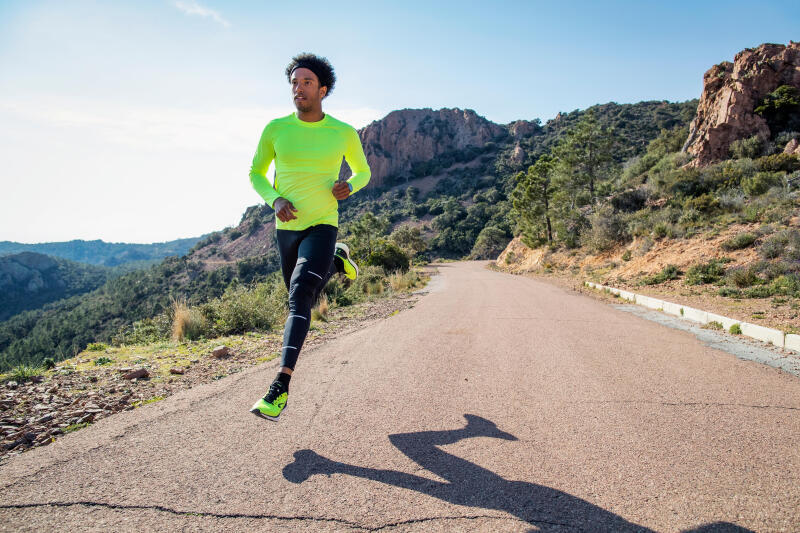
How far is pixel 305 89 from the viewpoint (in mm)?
3037

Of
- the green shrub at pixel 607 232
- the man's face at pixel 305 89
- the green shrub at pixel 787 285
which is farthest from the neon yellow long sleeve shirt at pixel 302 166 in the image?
the green shrub at pixel 607 232

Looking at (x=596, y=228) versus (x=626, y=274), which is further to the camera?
(x=596, y=228)

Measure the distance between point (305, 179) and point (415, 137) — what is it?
11900 cm

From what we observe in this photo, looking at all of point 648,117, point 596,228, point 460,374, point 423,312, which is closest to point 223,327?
point 423,312

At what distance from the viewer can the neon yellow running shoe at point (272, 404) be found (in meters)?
2.30

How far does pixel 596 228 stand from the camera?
21.4 m

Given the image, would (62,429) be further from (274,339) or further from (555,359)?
(555,359)

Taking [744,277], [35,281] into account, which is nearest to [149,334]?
[744,277]

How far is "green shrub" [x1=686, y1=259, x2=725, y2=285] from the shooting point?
11086 millimetres

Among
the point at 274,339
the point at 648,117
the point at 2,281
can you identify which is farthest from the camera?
the point at 2,281

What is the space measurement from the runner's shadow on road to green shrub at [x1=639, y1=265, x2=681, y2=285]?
1280cm

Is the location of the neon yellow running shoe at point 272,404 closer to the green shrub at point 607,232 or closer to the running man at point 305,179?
the running man at point 305,179

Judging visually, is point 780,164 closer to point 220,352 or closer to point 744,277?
point 744,277

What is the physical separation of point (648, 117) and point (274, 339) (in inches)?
3057
